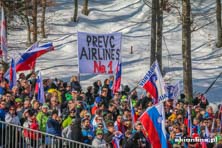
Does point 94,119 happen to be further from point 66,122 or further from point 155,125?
point 155,125

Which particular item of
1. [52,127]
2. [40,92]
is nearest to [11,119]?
[52,127]

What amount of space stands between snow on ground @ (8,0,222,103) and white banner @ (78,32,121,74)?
33.9 ft

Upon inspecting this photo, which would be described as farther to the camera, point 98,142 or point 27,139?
point 27,139

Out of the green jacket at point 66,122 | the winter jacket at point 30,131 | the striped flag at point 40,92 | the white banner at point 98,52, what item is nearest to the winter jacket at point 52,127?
the winter jacket at point 30,131

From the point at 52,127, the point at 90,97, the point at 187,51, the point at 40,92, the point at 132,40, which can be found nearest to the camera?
the point at 52,127

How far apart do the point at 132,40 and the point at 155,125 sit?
90.0 feet

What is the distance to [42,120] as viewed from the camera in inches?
561

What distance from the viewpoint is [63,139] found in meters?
12.7

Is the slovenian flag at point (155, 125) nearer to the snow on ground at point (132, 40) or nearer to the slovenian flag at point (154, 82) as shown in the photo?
the slovenian flag at point (154, 82)

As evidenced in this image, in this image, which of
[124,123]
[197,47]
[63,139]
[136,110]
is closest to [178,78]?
[197,47]

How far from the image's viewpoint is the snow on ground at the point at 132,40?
33.3 metres

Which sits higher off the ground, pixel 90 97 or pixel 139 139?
pixel 90 97

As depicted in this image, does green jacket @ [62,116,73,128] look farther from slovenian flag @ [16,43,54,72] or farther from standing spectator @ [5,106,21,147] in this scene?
slovenian flag @ [16,43,54,72]

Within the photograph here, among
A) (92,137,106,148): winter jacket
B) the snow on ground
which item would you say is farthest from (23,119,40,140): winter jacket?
the snow on ground
